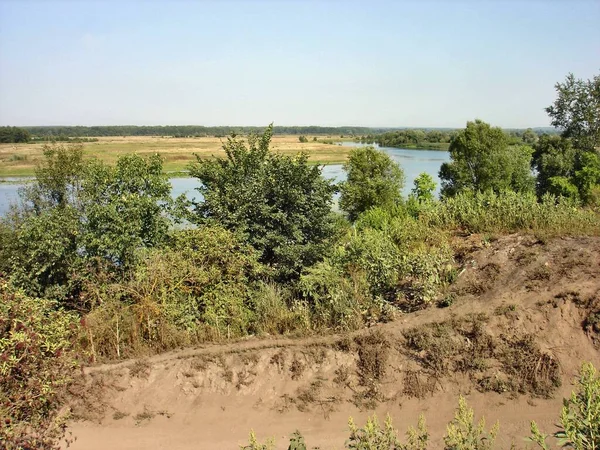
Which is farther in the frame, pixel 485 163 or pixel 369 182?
pixel 369 182

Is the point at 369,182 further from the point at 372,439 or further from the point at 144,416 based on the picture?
the point at 372,439

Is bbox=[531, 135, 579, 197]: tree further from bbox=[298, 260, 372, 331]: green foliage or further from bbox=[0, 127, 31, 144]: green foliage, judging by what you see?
bbox=[0, 127, 31, 144]: green foliage

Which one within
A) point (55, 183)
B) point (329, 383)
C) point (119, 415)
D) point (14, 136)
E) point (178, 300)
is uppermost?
point (14, 136)

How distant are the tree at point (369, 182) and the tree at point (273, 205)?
19.5 meters

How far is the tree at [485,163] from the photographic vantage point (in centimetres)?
2891

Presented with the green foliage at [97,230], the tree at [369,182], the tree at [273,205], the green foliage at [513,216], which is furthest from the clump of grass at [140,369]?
the tree at [369,182]

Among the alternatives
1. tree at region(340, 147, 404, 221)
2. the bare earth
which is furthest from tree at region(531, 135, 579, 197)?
the bare earth

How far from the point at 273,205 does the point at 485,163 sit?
889 inches

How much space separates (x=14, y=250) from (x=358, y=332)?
389 inches

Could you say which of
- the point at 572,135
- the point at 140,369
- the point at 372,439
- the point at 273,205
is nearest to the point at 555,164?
the point at 572,135

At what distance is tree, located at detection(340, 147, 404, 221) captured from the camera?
30.6m

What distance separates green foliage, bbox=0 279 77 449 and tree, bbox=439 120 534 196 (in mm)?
26966

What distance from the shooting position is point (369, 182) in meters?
30.7

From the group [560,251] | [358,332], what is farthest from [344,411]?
[560,251]
